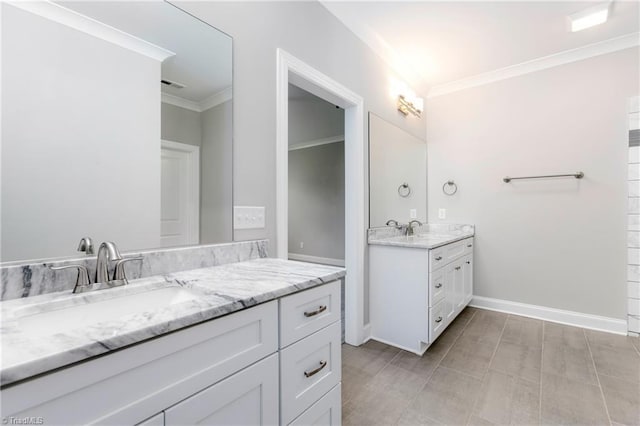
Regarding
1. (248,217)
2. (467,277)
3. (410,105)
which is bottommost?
(467,277)

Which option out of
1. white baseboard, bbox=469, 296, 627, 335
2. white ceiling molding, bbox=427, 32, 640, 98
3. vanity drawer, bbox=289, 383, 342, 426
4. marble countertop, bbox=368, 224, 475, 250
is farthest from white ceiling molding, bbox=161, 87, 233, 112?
white baseboard, bbox=469, 296, 627, 335

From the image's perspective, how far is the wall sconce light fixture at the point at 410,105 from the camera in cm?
292

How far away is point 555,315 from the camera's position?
2.76 metres

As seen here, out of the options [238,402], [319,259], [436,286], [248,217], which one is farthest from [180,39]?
[319,259]

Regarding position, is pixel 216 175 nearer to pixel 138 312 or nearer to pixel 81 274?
pixel 81 274

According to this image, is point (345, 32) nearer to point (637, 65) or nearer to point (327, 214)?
point (637, 65)

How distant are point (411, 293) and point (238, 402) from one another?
1644 mm

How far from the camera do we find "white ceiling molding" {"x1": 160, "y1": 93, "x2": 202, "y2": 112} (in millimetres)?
1227

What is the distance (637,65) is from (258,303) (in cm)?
365

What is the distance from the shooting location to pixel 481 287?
317 cm

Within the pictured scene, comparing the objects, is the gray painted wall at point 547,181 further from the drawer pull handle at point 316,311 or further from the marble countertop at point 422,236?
the drawer pull handle at point 316,311

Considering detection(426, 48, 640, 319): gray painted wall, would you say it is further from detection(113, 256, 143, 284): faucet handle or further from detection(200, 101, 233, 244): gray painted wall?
detection(113, 256, 143, 284): faucet handle

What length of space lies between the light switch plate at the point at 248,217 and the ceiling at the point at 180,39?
55 cm

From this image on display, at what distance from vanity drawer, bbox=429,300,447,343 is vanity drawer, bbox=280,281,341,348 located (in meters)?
1.20
